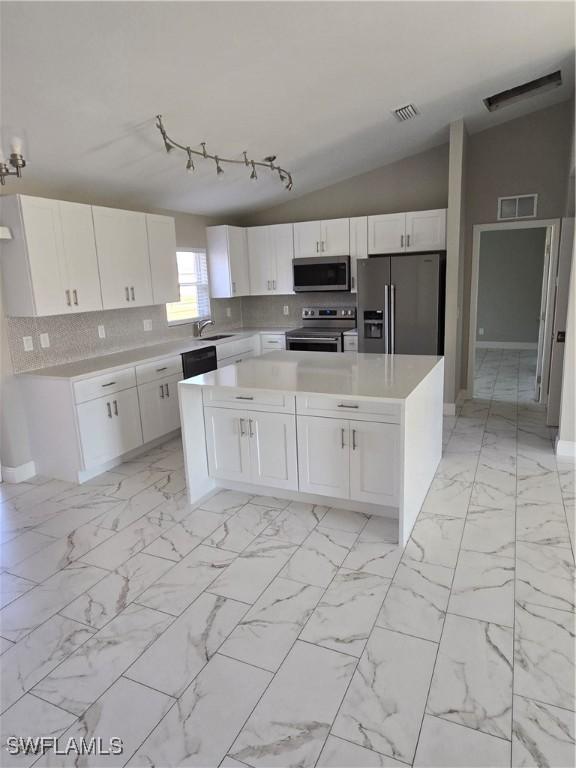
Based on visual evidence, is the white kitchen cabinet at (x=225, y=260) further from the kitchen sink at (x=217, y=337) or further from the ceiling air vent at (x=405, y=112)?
the ceiling air vent at (x=405, y=112)

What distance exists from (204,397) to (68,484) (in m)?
1.42

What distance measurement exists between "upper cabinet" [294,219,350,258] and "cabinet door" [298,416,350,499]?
3259 mm

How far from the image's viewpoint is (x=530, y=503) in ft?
10.6

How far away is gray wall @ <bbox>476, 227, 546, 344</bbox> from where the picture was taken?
8539 mm

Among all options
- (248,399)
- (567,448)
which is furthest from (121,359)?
(567,448)

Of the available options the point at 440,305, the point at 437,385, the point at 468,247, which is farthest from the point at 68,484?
the point at 468,247

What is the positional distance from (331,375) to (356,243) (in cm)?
290

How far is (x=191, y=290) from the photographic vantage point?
19.5ft

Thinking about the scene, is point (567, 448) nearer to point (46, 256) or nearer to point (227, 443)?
point (227, 443)

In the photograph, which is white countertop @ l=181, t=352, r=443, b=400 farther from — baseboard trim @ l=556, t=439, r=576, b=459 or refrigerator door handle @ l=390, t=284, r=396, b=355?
refrigerator door handle @ l=390, t=284, r=396, b=355

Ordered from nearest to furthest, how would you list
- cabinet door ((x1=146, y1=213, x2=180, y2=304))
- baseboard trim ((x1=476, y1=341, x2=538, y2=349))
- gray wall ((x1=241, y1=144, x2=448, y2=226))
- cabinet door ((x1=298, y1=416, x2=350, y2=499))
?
cabinet door ((x1=298, y1=416, x2=350, y2=499)), cabinet door ((x1=146, y1=213, x2=180, y2=304)), gray wall ((x1=241, y1=144, x2=448, y2=226)), baseboard trim ((x1=476, y1=341, x2=538, y2=349))

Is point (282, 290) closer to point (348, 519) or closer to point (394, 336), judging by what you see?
point (394, 336)

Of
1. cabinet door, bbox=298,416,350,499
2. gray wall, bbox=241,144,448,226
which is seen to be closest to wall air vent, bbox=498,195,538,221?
gray wall, bbox=241,144,448,226

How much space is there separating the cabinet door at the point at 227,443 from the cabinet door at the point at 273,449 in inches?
2.2
